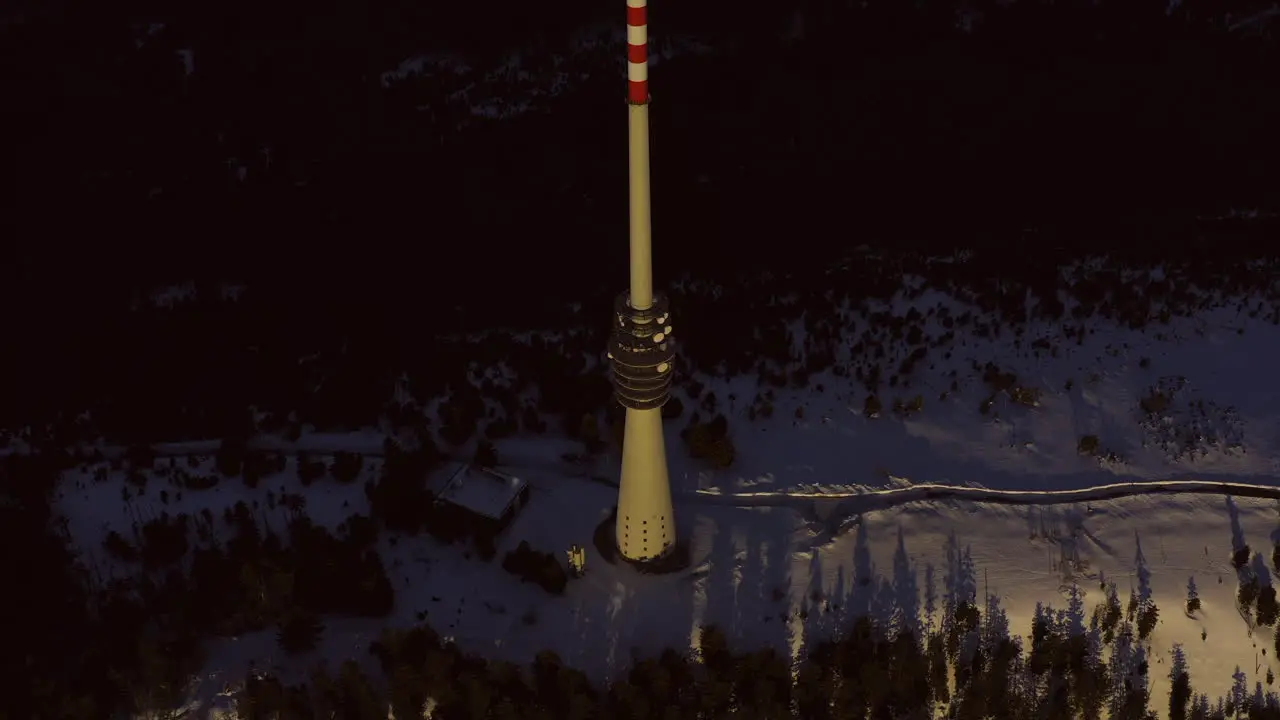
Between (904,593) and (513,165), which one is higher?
(513,165)

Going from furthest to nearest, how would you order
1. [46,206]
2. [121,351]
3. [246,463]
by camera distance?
[46,206]
[121,351]
[246,463]

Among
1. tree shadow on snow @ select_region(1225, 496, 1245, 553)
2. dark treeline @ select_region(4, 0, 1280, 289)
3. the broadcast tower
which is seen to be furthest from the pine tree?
dark treeline @ select_region(4, 0, 1280, 289)

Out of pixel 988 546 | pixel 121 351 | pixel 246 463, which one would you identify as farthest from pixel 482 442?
pixel 121 351

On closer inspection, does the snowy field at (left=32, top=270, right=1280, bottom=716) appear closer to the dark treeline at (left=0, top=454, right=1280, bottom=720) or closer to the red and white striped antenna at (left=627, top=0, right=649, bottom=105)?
the dark treeline at (left=0, top=454, right=1280, bottom=720)

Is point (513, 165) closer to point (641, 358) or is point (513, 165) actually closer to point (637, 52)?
point (641, 358)

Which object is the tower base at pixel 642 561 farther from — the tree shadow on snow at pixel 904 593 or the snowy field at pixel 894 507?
the tree shadow on snow at pixel 904 593

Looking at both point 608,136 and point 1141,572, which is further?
point 608,136

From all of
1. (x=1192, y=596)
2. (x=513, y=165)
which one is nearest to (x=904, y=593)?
(x=1192, y=596)

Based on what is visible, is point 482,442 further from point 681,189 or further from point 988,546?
point 681,189
